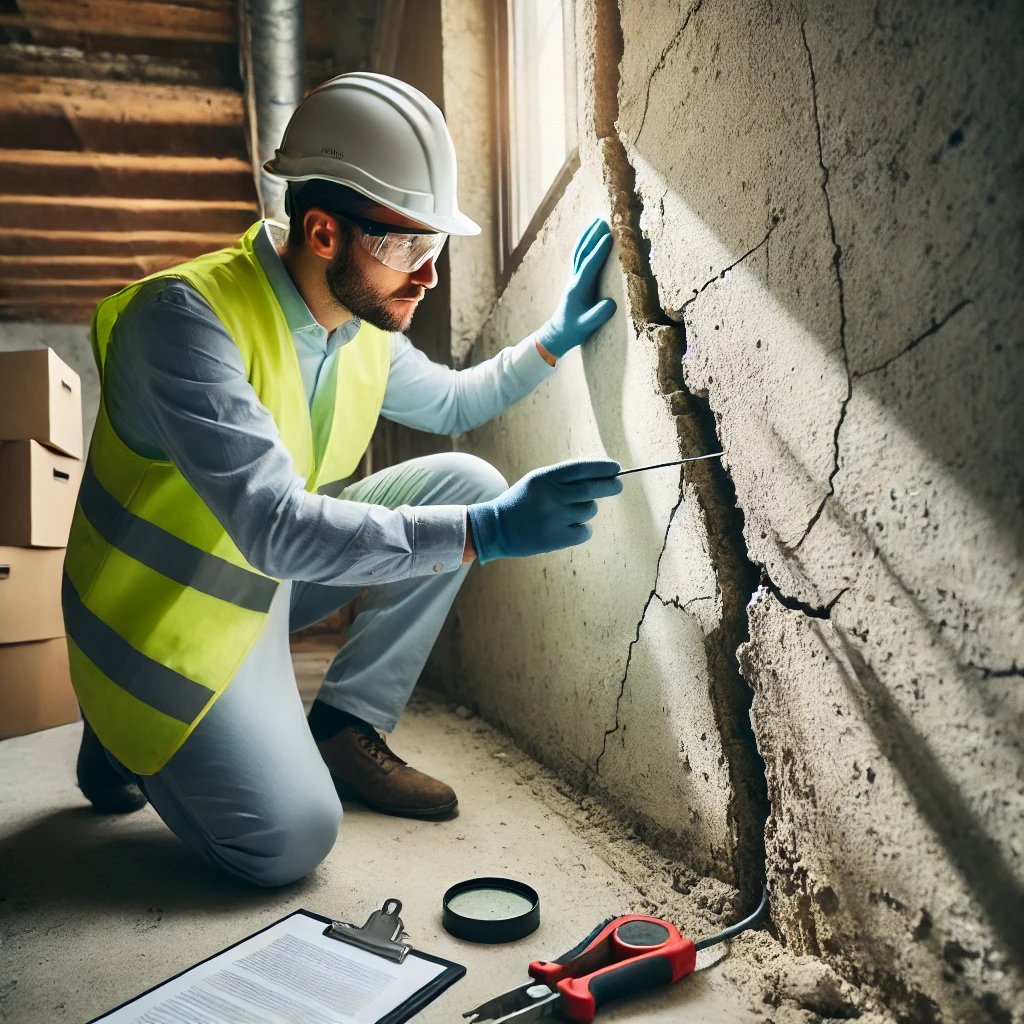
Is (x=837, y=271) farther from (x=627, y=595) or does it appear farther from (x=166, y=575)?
→ (x=166, y=575)

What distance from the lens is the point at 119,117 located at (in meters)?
3.55

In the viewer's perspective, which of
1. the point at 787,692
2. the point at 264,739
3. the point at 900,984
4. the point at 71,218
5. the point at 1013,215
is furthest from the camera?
the point at 71,218

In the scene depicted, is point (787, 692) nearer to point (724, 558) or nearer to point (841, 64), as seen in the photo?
point (724, 558)

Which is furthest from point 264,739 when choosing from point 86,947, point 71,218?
point 71,218

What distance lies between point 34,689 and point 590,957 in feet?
7.24

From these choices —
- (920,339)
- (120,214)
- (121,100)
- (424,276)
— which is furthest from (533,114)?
(120,214)

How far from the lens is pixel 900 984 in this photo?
0.87m

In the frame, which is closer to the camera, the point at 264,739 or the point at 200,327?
the point at 200,327

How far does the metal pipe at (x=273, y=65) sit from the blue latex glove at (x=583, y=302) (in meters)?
1.48

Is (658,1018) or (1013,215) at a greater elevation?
(1013,215)

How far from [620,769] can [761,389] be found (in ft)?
2.62

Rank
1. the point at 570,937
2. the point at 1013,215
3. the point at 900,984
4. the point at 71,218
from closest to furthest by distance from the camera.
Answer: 1. the point at 1013,215
2. the point at 900,984
3. the point at 570,937
4. the point at 71,218

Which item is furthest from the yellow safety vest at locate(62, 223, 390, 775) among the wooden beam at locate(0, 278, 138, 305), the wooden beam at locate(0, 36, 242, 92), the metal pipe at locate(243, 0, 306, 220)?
the wooden beam at locate(0, 278, 138, 305)

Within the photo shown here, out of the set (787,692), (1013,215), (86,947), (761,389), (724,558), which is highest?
(1013,215)
